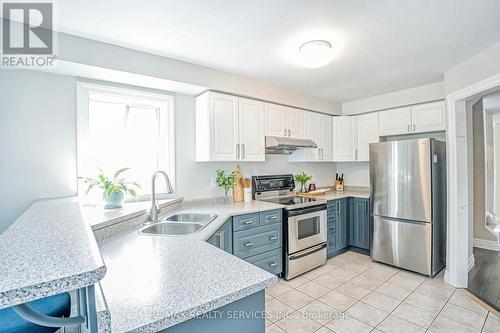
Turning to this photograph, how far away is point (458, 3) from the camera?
168cm

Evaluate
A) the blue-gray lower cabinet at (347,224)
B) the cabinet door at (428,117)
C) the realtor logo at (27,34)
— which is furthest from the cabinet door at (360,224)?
the realtor logo at (27,34)

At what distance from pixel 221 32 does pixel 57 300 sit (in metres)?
1.99

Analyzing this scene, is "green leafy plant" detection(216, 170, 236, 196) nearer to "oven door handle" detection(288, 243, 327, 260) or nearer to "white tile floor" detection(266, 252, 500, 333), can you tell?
"oven door handle" detection(288, 243, 327, 260)

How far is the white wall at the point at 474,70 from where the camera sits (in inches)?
88.5

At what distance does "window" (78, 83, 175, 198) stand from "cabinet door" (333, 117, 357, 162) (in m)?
2.75

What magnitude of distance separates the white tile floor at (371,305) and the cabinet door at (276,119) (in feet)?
6.21

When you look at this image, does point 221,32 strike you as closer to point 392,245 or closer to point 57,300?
point 57,300

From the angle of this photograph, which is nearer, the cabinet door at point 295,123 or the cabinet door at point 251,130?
the cabinet door at point 251,130

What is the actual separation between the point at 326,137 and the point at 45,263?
398 centimetres

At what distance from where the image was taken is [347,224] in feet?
12.4

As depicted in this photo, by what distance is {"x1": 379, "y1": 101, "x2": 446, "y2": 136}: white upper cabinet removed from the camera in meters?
3.24

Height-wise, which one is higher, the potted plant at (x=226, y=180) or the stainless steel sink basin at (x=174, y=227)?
the potted plant at (x=226, y=180)

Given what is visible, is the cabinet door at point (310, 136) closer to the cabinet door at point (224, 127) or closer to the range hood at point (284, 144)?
the range hood at point (284, 144)

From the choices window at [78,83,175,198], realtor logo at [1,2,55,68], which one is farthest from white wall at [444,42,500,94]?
realtor logo at [1,2,55,68]
